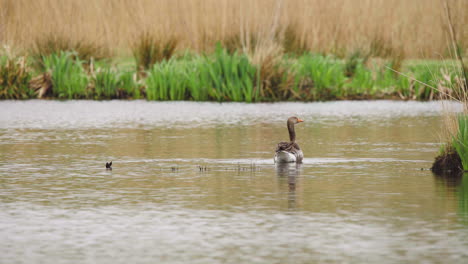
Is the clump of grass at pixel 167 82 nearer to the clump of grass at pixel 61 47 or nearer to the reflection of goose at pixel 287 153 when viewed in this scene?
the clump of grass at pixel 61 47

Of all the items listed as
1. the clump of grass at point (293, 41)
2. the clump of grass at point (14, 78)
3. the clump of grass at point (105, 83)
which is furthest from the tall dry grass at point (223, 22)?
the clump of grass at point (105, 83)

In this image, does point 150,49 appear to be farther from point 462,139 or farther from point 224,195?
point 224,195

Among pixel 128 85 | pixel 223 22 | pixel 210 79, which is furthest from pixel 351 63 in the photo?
pixel 128 85

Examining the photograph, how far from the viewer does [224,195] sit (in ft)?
33.1

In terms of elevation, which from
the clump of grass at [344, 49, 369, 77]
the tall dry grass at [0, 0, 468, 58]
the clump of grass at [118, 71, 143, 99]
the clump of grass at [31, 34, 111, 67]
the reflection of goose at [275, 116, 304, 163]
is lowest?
the reflection of goose at [275, 116, 304, 163]

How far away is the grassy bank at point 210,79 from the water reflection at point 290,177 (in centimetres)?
1092

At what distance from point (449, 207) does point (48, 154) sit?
6.36m

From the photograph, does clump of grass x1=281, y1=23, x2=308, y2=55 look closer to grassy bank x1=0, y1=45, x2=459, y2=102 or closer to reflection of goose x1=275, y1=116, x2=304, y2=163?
grassy bank x1=0, y1=45, x2=459, y2=102

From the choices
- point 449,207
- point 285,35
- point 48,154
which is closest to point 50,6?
point 285,35

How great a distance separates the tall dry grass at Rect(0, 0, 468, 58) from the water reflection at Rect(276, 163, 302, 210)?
13788 millimetres

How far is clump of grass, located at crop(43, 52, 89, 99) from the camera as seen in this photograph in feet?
82.2

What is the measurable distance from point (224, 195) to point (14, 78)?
52.5 ft

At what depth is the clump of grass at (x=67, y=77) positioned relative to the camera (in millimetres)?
25062

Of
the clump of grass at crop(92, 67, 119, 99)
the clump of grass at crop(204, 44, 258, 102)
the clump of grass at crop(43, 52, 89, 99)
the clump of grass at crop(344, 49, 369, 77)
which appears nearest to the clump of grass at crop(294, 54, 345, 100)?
the clump of grass at crop(204, 44, 258, 102)
